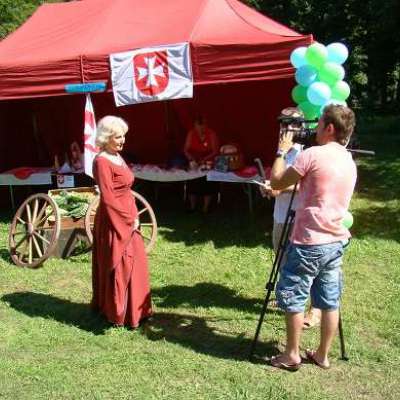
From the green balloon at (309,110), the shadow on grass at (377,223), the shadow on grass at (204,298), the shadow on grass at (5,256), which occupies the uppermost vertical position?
the green balloon at (309,110)

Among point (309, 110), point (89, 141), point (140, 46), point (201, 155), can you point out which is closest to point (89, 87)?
point (89, 141)

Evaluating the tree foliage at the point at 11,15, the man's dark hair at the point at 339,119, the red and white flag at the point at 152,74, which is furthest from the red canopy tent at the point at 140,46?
the tree foliage at the point at 11,15

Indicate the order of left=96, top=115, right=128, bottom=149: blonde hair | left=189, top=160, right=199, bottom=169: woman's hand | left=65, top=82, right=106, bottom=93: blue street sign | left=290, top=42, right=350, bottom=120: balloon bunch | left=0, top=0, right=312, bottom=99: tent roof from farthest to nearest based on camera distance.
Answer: left=189, top=160, right=199, bottom=169: woman's hand, left=65, top=82, right=106, bottom=93: blue street sign, left=0, top=0, right=312, bottom=99: tent roof, left=96, top=115, right=128, bottom=149: blonde hair, left=290, top=42, right=350, bottom=120: balloon bunch

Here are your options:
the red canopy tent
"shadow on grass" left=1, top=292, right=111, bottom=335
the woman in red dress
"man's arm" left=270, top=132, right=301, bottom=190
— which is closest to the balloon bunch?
"man's arm" left=270, top=132, right=301, bottom=190

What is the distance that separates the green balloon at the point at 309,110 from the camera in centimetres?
382

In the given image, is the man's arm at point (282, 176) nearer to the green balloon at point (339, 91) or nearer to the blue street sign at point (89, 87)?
the green balloon at point (339, 91)

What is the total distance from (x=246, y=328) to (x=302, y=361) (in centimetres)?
64

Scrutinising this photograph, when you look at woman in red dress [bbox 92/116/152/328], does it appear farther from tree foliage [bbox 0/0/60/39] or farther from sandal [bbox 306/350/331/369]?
tree foliage [bbox 0/0/60/39]

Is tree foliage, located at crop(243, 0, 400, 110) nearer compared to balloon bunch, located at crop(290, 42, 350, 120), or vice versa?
balloon bunch, located at crop(290, 42, 350, 120)

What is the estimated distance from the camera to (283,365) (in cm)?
345

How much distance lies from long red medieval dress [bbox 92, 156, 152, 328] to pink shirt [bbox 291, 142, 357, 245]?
1.33m

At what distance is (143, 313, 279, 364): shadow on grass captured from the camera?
147 inches

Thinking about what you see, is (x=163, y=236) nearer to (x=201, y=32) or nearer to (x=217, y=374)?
(x=201, y=32)

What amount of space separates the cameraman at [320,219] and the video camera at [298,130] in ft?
0.21
